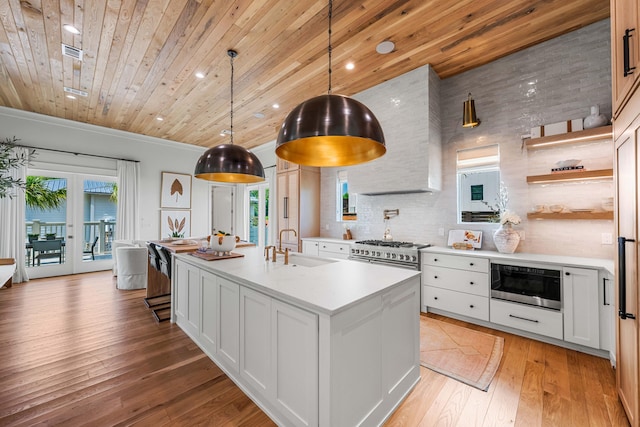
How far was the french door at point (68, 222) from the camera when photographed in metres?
5.13

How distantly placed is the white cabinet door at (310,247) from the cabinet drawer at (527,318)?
2.84m

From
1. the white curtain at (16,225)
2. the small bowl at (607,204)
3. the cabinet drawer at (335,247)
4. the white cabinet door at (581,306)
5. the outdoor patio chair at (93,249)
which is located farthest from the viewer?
the outdoor patio chair at (93,249)

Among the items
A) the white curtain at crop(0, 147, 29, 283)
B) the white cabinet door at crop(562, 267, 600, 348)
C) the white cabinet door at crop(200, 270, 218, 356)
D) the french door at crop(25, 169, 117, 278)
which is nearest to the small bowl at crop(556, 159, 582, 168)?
the white cabinet door at crop(562, 267, 600, 348)

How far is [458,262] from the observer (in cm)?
313

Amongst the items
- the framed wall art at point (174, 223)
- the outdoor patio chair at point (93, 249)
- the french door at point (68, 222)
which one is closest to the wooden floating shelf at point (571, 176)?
the framed wall art at point (174, 223)

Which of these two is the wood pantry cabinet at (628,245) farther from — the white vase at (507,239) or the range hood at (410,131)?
the range hood at (410,131)

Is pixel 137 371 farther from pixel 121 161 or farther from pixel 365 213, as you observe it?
pixel 121 161

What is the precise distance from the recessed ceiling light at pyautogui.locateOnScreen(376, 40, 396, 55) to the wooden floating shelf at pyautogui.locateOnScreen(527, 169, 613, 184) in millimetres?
2145

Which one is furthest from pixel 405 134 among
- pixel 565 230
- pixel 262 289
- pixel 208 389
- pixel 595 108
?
pixel 208 389

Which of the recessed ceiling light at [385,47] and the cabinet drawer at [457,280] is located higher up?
the recessed ceiling light at [385,47]

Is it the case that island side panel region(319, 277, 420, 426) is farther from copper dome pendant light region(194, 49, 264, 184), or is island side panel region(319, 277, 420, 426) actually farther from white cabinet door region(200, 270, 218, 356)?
copper dome pendant light region(194, 49, 264, 184)

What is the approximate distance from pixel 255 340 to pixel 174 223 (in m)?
6.02

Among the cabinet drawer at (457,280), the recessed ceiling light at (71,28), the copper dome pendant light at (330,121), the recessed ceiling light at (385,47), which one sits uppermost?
the recessed ceiling light at (71,28)

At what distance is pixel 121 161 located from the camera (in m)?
5.82
